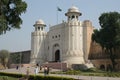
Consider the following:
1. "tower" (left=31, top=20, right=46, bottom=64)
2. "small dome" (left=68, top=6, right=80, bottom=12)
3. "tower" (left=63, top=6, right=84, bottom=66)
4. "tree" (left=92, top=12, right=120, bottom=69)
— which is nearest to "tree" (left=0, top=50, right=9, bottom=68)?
"tower" (left=31, top=20, right=46, bottom=64)

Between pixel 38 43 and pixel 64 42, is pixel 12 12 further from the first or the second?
pixel 38 43

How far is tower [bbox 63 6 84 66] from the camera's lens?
1896 inches

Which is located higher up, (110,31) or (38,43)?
(110,31)

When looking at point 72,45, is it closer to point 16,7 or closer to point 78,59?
point 78,59

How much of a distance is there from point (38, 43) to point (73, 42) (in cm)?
1106

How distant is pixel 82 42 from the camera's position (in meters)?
50.2

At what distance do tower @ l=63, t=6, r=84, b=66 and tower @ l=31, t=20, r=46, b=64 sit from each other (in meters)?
8.53

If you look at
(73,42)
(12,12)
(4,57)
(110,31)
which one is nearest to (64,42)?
(73,42)

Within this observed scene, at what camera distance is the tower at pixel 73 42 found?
4816 centimetres

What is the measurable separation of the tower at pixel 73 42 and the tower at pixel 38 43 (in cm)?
853

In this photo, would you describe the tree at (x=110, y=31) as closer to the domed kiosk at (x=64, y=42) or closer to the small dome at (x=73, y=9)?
the domed kiosk at (x=64, y=42)

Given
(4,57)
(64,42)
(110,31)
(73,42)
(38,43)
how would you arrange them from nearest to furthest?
→ (110,31)
(73,42)
(64,42)
(38,43)
(4,57)

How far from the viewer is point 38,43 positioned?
57.4m

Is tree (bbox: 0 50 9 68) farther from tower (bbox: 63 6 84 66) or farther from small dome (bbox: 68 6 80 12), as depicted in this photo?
small dome (bbox: 68 6 80 12)
